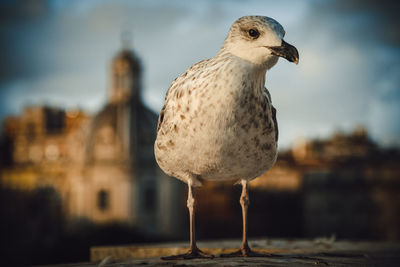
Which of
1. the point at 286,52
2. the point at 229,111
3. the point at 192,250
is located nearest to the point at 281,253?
the point at 192,250

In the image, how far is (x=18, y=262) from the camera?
2569 cm

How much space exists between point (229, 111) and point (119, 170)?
37597 mm

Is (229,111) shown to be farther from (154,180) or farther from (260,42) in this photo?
(154,180)

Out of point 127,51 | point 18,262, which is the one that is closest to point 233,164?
point 18,262

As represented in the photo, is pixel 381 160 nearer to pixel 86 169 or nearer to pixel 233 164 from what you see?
pixel 86 169

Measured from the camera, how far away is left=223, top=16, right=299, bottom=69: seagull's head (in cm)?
334

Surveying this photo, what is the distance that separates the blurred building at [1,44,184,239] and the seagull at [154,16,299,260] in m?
36.3

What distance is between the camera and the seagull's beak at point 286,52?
10.9ft

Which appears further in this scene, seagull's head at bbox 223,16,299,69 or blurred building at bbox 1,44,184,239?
blurred building at bbox 1,44,184,239

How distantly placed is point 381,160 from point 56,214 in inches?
960

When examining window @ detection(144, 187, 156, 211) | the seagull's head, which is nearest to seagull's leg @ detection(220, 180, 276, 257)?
the seagull's head

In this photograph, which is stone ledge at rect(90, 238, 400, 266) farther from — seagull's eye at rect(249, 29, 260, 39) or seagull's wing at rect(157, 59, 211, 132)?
seagull's eye at rect(249, 29, 260, 39)

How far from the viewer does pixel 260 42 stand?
3.40 m

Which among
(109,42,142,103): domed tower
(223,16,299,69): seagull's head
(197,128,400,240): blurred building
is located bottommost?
(197,128,400,240): blurred building
